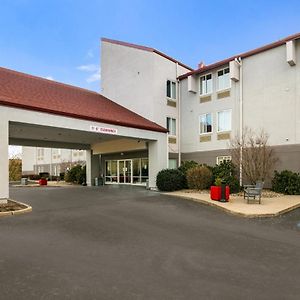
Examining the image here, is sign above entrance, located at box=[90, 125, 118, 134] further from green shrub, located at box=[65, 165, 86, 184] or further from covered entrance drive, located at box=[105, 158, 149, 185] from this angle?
green shrub, located at box=[65, 165, 86, 184]

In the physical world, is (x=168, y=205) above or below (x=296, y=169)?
below

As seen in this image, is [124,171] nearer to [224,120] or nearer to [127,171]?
[127,171]

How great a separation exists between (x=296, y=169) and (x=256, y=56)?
7502mm

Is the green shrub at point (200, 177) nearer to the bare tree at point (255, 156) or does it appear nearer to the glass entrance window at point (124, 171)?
the bare tree at point (255, 156)

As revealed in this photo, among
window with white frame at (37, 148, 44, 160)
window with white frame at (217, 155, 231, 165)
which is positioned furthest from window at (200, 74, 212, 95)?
window with white frame at (37, 148, 44, 160)

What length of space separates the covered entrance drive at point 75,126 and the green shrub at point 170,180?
1.06 meters

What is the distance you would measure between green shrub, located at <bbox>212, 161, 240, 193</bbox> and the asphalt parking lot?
682cm

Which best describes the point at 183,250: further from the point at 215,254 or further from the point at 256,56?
the point at 256,56

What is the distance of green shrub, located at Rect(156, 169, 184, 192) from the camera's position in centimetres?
2041

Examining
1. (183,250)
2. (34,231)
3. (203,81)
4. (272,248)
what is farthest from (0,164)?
(203,81)

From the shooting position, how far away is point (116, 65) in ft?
87.6

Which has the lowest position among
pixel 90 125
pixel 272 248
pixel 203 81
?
pixel 272 248

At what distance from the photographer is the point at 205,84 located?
23594mm

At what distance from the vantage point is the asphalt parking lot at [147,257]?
4770mm
